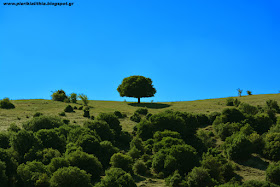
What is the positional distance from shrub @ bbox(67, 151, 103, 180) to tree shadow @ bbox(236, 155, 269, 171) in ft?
84.1

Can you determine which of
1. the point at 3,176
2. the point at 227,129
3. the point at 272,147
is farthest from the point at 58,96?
the point at 272,147

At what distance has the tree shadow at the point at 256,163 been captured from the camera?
4999cm

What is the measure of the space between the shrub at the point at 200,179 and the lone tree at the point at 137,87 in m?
71.0

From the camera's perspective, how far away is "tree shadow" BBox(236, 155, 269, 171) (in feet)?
164

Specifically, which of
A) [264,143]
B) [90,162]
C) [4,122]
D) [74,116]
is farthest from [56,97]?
[264,143]

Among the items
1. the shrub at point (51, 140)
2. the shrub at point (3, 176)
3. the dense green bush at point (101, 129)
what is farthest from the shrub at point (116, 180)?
the dense green bush at point (101, 129)

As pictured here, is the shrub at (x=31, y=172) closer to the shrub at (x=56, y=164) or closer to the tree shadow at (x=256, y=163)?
the shrub at (x=56, y=164)

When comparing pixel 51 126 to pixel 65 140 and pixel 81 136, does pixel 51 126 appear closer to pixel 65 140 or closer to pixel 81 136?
pixel 65 140

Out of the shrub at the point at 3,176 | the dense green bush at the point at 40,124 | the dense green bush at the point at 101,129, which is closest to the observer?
the shrub at the point at 3,176

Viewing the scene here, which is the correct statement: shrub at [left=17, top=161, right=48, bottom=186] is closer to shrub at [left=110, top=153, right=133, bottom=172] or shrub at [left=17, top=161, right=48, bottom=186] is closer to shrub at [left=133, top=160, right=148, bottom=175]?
shrub at [left=110, top=153, right=133, bottom=172]

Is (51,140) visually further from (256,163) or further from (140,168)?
(256,163)

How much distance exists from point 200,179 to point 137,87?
235 ft

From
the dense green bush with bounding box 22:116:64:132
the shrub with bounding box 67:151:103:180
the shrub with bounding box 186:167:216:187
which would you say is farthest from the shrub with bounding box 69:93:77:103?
the shrub with bounding box 186:167:216:187

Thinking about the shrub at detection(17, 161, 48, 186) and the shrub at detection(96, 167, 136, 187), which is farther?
the shrub at detection(17, 161, 48, 186)
